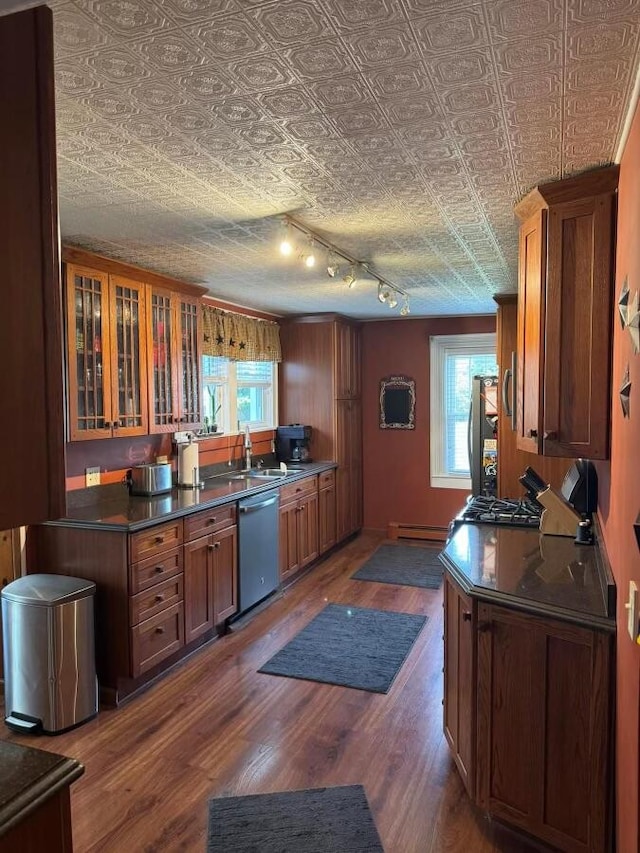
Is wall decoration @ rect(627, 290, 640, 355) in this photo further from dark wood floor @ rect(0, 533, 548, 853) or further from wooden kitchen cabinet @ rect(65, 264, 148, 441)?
wooden kitchen cabinet @ rect(65, 264, 148, 441)

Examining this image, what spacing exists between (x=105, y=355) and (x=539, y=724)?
9.44 feet

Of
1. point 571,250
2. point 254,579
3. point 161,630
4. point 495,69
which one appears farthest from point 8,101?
point 254,579

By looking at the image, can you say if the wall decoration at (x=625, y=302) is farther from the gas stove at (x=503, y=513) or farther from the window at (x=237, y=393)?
the window at (x=237, y=393)

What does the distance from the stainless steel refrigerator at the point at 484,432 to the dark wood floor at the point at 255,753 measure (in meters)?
1.71

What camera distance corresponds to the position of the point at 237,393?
552 centimetres

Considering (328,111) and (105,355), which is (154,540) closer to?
(105,355)

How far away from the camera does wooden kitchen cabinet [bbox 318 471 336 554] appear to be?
18.5 ft

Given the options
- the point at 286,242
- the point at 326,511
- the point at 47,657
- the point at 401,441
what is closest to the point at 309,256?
the point at 286,242

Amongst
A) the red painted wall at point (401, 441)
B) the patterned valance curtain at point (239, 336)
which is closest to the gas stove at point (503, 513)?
the patterned valance curtain at point (239, 336)

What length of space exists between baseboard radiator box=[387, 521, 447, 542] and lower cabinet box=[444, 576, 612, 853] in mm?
4285

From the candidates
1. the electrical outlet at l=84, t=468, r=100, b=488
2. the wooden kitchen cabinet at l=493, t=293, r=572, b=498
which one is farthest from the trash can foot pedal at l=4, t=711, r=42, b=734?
the wooden kitchen cabinet at l=493, t=293, r=572, b=498

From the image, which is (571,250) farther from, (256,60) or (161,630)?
(161,630)

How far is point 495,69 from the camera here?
152 cm

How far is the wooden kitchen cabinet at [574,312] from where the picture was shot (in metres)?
2.24
